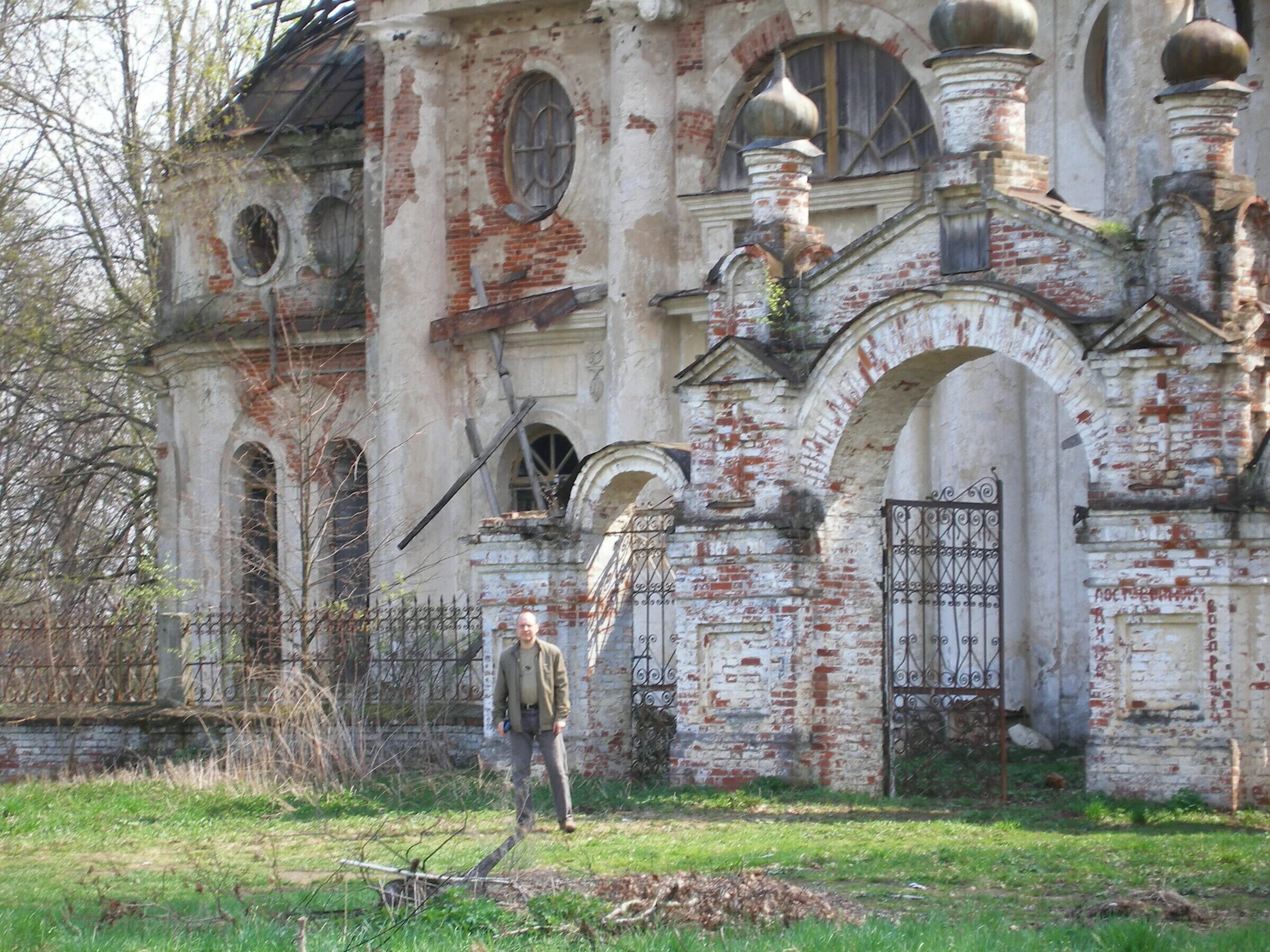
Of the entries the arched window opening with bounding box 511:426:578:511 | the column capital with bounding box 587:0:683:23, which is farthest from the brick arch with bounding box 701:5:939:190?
the arched window opening with bounding box 511:426:578:511

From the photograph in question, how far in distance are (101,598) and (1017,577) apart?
11720 mm

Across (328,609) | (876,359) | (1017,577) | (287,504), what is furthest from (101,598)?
(876,359)

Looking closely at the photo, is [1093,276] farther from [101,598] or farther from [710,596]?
[101,598]

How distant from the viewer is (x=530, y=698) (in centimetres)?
1345

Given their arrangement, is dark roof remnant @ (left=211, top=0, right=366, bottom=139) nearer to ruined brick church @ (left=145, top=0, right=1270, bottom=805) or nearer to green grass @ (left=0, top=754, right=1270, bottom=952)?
ruined brick church @ (left=145, top=0, right=1270, bottom=805)

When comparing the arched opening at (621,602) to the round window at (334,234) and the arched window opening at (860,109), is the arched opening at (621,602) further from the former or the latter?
the round window at (334,234)

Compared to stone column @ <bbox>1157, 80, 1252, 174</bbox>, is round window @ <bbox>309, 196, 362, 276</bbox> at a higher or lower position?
higher

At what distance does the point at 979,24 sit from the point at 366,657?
7.72 meters

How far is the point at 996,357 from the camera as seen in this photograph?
739 inches

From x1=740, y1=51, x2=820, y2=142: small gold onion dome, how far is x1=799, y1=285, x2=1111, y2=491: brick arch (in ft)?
5.72

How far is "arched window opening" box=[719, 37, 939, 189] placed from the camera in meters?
19.7

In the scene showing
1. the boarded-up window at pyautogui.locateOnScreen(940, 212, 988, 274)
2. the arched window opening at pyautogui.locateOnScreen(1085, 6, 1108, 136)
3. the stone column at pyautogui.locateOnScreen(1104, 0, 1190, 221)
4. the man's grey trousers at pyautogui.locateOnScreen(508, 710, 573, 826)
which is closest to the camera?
the man's grey trousers at pyautogui.locateOnScreen(508, 710, 573, 826)

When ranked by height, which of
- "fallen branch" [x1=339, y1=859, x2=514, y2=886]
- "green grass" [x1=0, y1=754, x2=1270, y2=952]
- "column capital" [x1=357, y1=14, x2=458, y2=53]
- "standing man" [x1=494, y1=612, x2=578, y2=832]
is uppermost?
"column capital" [x1=357, y1=14, x2=458, y2=53]

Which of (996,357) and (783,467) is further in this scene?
(996,357)
